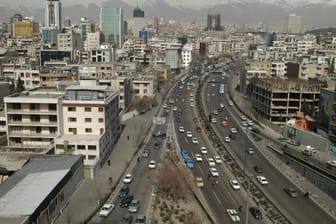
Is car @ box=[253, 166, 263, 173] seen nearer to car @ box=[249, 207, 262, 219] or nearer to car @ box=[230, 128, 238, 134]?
car @ box=[249, 207, 262, 219]

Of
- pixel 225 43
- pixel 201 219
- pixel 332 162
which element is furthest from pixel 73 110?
pixel 225 43

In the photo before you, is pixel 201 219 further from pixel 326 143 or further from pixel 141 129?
pixel 141 129

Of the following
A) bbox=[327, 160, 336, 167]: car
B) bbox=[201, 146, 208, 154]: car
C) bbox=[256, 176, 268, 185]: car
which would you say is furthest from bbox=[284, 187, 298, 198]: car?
bbox=[201, 146, 208, 154]: car

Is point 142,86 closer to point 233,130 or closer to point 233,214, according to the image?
point 233,130

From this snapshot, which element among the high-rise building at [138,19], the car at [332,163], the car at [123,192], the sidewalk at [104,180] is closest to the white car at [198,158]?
the sidewalk at [104,180]

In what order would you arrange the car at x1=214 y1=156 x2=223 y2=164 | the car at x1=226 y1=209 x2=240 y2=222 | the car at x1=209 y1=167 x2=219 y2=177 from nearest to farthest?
the car at x1=226 y1=209 x2=240 y2=222 < the car at x1=209 y1=167 x2=219 y2=177 < the car at x1=214 y1=156 x2=223 y2=164

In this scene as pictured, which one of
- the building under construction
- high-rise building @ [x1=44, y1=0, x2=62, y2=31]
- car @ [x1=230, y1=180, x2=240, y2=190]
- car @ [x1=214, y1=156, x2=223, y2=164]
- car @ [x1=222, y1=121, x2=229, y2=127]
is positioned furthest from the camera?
high-rise building @ [x1=44, y1=0, x2=62, y2=31]
